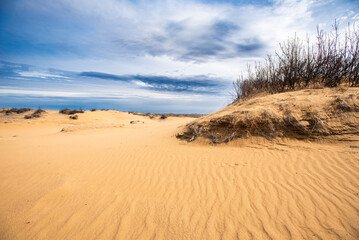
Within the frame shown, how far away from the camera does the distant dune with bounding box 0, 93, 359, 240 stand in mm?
2332

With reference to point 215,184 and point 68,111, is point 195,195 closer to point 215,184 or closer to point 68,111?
point 215,184

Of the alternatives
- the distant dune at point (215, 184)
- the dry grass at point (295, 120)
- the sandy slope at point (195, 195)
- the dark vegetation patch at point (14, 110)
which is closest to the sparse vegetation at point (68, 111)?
the dark vegetation patch at point (14, 110)

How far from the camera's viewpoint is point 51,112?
1980cm

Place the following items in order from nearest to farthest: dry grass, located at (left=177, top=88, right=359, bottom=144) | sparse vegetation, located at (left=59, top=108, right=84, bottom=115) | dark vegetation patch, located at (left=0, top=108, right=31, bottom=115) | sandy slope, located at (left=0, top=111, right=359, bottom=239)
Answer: sandy slope, located at (left=0, top=111, right=359, bottom=239) → dry grass, located at (left=177, top=88, right=359, bottom=144) → dark vegetation patch, located at (left=0, top=108, right=31, bottom=115) → sparse vegetation, located at (left=59, top=108, right=84, bottom=115)

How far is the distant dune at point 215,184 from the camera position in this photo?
233 cm

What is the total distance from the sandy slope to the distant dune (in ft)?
0.05

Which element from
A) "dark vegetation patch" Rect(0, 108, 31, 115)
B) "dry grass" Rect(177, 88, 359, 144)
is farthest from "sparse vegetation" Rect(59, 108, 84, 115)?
"dry grass" Rect(177, 88, 359, 144)

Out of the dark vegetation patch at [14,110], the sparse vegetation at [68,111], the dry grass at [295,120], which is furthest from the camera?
the sparse vegetation at [68,111]

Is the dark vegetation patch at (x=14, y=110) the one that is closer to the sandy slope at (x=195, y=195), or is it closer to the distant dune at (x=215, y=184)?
the distant dune at (x=215, y=184)

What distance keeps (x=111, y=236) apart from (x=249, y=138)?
14.9 ft

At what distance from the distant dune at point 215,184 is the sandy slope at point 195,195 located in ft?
0.05

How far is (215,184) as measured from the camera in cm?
334

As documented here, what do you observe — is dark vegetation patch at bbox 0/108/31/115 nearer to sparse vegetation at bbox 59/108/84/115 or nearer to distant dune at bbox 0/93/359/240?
sparse vegetation at bbox 59/108/84/115

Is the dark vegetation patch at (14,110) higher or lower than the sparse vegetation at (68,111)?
lower
